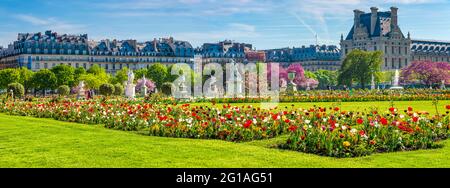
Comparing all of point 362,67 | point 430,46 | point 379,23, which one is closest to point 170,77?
point 362,67

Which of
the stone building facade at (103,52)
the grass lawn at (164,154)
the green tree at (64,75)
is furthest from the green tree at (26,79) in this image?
the grass lawn at (164,154)

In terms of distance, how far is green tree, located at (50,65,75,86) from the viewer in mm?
77438

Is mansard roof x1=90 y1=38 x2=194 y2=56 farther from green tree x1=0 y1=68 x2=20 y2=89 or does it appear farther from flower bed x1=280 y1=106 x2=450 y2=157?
flower bed x1=280 y1=106 x2=450 y2=157

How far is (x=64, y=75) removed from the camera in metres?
77.9

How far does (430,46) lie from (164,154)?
125 metres

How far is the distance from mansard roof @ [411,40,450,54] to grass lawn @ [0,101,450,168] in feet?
379

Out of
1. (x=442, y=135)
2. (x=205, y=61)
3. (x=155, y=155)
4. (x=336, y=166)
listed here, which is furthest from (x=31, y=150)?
(x=205, y=61)

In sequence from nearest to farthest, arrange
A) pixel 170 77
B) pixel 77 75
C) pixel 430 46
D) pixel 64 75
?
pixel 64 75 → pixel 77 75 → pixel 170 77 → pixel 430 46

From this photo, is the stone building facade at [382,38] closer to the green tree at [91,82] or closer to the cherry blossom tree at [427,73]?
the cherry blossom tree at [427,73]

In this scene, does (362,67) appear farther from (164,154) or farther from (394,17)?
(164,154)

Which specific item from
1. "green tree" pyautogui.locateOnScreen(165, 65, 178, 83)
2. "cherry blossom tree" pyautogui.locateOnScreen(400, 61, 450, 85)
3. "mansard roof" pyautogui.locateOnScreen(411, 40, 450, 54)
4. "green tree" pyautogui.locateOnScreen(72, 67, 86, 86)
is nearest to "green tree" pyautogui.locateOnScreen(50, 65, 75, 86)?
"green tree" pyautogui.locateOnScreen(72, 67, 86, 86)

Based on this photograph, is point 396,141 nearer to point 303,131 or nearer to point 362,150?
point 362,150
